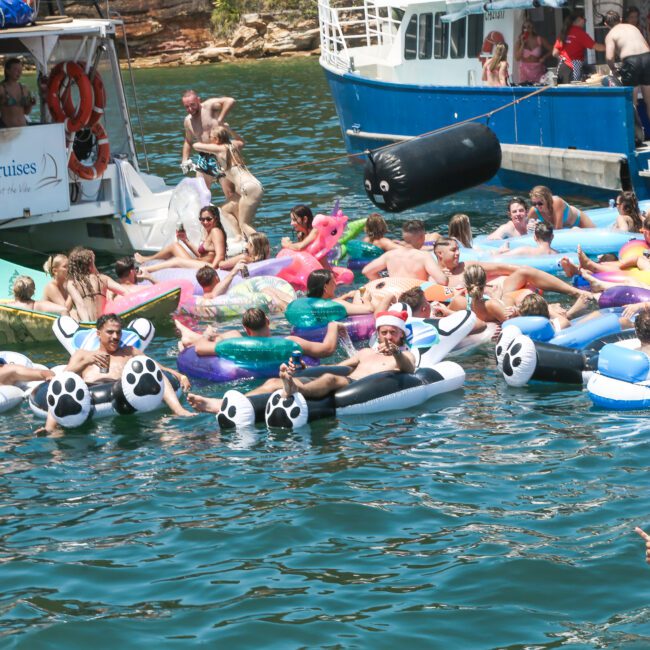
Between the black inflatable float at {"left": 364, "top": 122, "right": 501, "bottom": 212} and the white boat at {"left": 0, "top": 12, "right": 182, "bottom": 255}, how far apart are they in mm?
2968

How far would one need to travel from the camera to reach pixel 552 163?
18.1m

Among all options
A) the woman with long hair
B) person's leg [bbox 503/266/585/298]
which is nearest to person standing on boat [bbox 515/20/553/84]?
the woman with long hair

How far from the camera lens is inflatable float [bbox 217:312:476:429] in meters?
9.84

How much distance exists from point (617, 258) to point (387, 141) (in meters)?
8.09

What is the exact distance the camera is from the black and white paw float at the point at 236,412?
32.4ft

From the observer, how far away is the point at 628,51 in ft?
54.4

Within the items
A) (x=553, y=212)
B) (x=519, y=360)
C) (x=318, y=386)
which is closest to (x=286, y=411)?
(x=318, y=386)

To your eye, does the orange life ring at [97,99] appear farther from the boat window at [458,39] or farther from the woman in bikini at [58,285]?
the boat window at [458,39]

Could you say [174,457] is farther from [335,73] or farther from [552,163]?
[335,73]

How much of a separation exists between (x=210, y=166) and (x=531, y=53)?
6.00 meters

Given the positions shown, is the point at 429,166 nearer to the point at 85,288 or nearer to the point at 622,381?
the point at 85,288

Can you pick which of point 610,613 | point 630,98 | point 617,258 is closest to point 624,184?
point 630,98

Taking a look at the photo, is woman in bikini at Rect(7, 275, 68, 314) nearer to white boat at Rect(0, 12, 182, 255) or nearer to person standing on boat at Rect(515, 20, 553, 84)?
white boat at Rect(0, 12, 182, 255)

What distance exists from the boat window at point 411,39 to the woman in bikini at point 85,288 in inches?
426
